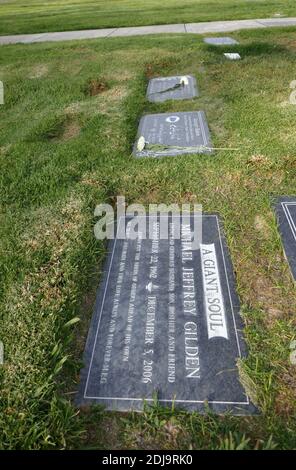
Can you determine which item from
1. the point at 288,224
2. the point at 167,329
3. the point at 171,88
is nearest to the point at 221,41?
the point at 171,88

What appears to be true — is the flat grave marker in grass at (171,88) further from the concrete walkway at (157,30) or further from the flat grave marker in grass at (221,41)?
the concrete walkway at (157,30)

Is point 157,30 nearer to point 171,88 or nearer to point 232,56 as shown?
point 232,56

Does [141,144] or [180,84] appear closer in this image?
[141,144]

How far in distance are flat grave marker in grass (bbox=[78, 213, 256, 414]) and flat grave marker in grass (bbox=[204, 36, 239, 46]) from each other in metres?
7.07

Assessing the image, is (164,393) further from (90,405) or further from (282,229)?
(282,229)

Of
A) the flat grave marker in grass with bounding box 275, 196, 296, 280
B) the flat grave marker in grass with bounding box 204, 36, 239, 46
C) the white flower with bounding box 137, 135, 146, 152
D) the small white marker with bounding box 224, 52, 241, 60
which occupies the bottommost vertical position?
the flat grave marker in grass with bounding box 275, 196, 296, 280

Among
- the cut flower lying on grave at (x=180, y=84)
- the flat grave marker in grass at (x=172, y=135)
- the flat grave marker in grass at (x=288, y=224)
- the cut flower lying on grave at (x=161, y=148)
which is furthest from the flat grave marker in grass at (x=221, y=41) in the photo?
the flat grave marker in grass at (x=288, y=224)

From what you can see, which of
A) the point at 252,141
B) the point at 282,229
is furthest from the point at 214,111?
the point at 282,229

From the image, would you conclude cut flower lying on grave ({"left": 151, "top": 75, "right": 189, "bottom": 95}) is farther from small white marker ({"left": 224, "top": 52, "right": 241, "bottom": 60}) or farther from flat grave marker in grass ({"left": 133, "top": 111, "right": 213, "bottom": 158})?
small white marker ({"left": 224, "top": 52, "right": 241, "bottom": 60})

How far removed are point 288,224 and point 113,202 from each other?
5.46 ft

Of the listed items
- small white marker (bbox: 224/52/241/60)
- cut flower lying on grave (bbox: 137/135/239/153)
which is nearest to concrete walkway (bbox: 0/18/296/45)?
small white marker (bbox: 224/52/241/60)

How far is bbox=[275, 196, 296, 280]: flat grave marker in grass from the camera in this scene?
3.06m

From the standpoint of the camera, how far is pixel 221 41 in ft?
30.3

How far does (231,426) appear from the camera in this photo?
2033mm
